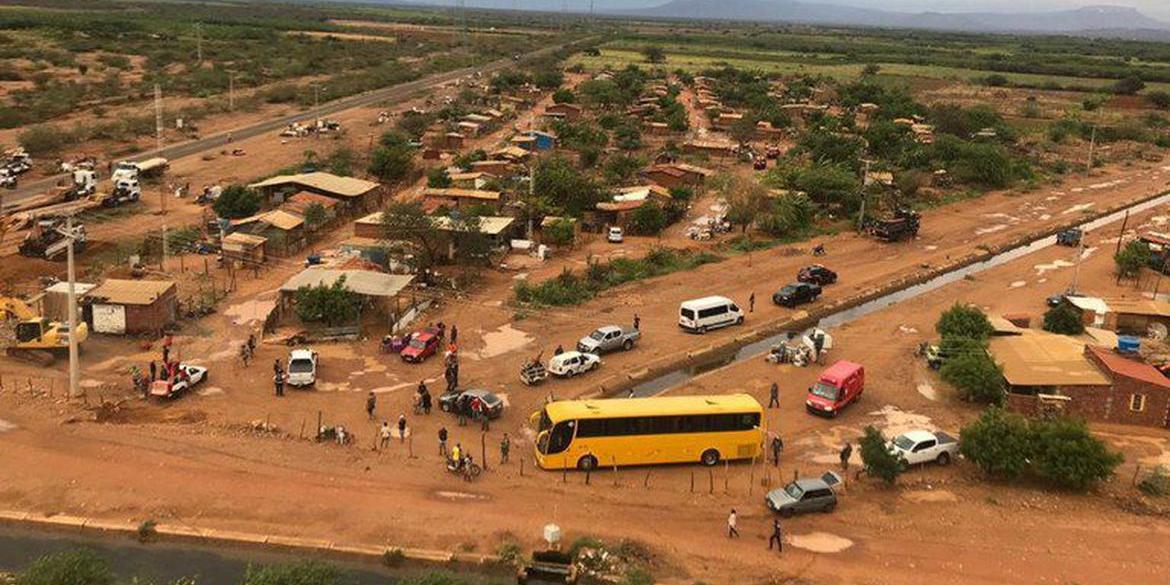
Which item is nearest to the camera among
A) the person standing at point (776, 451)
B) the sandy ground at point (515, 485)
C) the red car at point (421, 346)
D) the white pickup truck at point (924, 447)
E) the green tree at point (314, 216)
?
the sandy ground at point (515, 485)

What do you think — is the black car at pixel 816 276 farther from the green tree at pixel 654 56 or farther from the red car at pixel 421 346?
the green tree at pixel 654 56

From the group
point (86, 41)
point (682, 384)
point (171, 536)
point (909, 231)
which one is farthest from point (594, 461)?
point (86, 41)

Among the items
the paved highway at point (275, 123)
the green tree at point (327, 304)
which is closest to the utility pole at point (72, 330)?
the green tree at point (327, 304)

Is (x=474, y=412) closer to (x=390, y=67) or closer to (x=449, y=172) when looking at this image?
(x=449, y=172)

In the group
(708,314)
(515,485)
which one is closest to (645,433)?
(515,485)

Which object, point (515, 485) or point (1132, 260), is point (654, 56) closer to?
point (1132, 260)

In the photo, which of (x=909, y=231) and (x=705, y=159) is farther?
(x=705, y=159)
